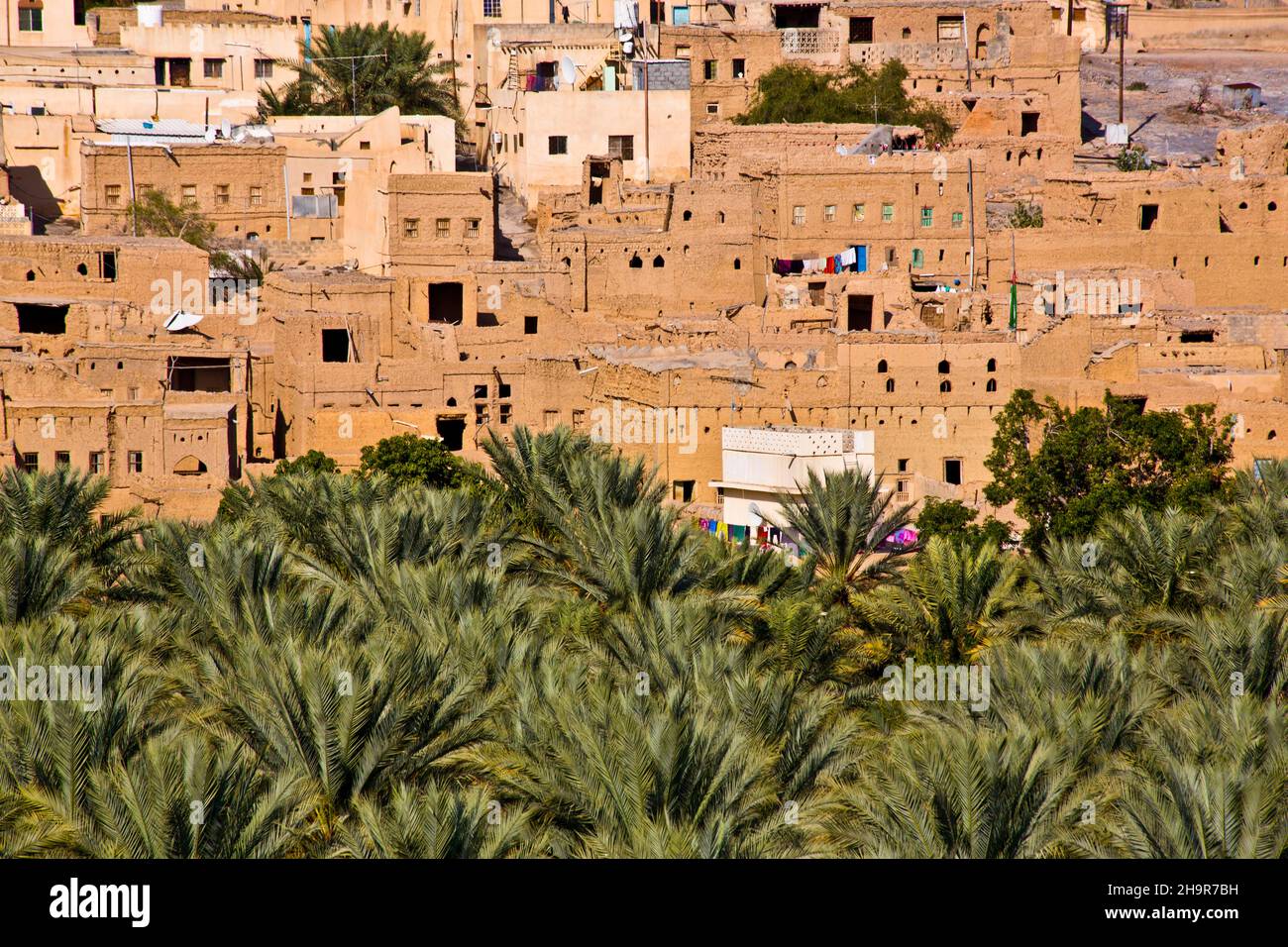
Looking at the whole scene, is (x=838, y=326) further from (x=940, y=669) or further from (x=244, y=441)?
(x=940, y=669)

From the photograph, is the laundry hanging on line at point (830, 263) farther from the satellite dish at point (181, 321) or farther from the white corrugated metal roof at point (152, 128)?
the white corrugated metal roof at point (152, 128)

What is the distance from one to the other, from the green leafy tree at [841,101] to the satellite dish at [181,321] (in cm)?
1268

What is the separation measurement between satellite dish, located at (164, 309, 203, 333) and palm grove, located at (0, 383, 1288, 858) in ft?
32.1

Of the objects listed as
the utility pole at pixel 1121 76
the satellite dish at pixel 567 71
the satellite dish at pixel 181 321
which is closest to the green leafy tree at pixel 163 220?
the satellite dish at pixel 181 321

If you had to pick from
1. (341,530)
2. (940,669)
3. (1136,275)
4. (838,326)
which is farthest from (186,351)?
(940,669)

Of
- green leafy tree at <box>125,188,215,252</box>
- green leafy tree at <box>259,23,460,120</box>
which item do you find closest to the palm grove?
green leafy tree at <box>125,188,215,252</box>

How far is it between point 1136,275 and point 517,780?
25353mm

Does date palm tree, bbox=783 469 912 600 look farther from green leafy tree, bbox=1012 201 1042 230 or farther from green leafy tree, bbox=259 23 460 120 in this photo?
green leafy tree, bbox=259 23 460 120

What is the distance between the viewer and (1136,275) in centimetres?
4225

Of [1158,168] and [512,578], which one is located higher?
[1158,168]

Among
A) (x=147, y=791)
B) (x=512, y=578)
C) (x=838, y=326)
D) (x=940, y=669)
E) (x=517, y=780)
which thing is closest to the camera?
(x=147, y=791)

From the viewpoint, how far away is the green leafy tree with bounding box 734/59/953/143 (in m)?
47.8
